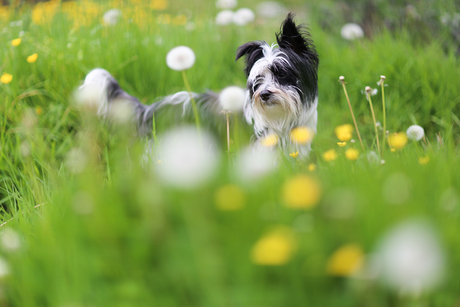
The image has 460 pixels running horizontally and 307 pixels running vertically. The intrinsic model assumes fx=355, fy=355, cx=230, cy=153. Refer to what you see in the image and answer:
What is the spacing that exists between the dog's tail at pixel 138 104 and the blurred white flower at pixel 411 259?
7.87 ft

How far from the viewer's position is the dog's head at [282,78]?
2.79 meters

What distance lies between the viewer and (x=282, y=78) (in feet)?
9.45

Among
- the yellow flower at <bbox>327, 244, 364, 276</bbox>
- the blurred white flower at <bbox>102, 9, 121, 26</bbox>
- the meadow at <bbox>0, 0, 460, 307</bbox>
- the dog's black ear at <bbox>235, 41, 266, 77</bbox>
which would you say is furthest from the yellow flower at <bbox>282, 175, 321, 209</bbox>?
the blurred white flower at <bbox>102, 9, 121, 26</bbox>

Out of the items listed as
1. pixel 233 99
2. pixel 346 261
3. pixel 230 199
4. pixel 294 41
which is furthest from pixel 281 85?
pixel 346 261

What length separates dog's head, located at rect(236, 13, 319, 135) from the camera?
110 inches

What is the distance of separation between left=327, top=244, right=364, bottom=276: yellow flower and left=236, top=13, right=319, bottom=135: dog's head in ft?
6.48

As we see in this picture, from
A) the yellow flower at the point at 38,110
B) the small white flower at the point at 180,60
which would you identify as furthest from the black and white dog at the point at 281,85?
the small white flower at the point at 180,60

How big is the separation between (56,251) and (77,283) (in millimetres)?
162

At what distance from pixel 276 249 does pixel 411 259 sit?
0.28 meters

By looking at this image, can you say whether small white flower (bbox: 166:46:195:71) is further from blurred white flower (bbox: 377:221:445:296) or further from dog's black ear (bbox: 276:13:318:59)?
blurred white flower (bbox: 377:221:445:296)

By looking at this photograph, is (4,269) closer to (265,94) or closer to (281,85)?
(265,94)

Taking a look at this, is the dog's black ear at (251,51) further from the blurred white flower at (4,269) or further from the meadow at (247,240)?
the blurred white flower at (4,269)

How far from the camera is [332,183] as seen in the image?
57.5 inches

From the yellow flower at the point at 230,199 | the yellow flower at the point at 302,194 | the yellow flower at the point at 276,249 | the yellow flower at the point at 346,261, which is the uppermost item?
the yellow flower at the point at 302,194
